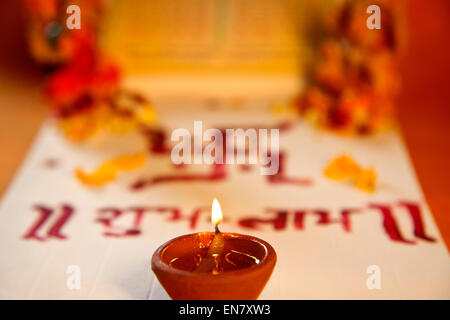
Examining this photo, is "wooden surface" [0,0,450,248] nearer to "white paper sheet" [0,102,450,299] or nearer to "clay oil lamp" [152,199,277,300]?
"white paper sheet" [0,102,450,299]

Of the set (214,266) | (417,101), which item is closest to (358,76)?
(417,101)

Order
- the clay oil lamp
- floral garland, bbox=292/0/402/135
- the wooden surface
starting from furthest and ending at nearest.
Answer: floral garland, bbox=292/0/402/135 → the wooden surface → the clay oil lamp

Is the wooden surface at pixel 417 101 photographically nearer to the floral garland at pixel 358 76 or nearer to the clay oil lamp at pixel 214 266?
the floral garland at pixel 358 76

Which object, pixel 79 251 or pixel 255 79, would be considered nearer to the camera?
A: pixel 79 251

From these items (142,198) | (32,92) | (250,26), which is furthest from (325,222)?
(32,92)

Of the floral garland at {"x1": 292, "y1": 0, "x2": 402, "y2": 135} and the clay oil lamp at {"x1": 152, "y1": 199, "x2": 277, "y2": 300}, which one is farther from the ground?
the floral garland at {"x1": 292, "y1": 0, "x2": 402, "y2": 135}

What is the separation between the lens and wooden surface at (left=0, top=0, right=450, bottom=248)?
1407 millimetres

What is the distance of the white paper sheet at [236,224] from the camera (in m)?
0.97

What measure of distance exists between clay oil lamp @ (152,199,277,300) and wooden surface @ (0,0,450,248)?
0.38 metres

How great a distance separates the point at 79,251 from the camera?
1082 mm

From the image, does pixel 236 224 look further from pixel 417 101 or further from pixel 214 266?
pixel 417 101

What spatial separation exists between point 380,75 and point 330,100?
139 mm

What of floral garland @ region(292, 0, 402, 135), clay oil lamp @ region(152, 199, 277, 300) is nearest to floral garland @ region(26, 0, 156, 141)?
floral garland @ region(292, 0, 402, 135)
